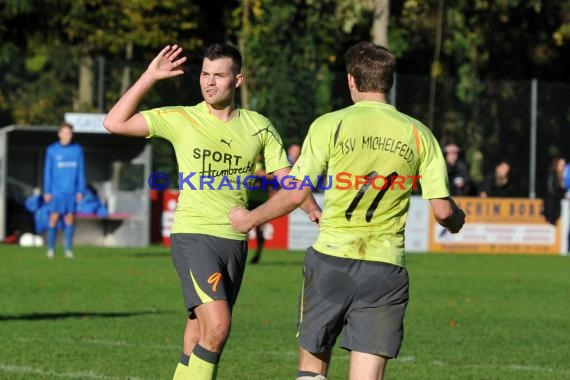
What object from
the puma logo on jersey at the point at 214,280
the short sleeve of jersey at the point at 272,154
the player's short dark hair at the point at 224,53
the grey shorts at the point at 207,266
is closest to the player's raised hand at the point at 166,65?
the player's short dark hair at the point at 224,53

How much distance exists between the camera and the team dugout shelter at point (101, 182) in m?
28.5

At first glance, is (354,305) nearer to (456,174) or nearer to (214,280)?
(214,280)

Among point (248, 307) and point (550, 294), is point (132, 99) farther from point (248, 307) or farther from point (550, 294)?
point (550, 294)

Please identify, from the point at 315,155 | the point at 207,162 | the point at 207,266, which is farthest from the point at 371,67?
the point at 207,266

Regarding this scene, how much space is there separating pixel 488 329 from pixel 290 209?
7.27 meters

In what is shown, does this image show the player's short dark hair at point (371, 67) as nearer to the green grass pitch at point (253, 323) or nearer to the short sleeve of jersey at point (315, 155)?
the short sleeve of jersey at point (315, 155)

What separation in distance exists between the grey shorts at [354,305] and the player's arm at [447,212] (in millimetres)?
351

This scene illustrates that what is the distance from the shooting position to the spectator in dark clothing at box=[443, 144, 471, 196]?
28.5 meters

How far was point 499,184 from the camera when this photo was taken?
29.7 m

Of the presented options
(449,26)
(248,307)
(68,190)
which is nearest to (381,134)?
(248,307)

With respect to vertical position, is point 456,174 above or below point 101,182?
above

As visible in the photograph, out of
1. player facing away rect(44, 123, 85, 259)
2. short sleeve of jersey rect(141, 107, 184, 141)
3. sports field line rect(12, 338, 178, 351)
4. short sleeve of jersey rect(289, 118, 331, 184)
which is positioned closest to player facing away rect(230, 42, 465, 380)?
short sleeve of jersey rect(289, 118, 331, 184)

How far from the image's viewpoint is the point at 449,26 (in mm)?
40000

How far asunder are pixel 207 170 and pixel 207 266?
1.88ft
